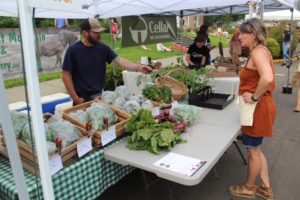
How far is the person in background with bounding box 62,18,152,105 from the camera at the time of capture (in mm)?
3078

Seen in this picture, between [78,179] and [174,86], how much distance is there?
1705 mm

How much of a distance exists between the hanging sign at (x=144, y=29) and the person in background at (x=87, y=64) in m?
1.77

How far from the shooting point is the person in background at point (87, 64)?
308 centimetres

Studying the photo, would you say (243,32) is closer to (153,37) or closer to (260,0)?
(260,0)

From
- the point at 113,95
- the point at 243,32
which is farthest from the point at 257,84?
the point at 113,95

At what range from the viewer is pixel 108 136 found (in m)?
2.05

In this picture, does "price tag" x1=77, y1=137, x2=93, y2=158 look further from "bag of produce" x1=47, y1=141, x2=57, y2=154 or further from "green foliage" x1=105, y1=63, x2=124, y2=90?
"green foliage" x1=105, y1=63, x2=124, y2=90

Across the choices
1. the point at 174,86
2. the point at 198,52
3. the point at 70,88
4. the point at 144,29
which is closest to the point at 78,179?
the point at 70,88

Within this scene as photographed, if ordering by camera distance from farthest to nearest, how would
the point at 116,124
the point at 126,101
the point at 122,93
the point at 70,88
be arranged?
the point at 70,88 → the point at 122,93 → the point at 126,101 → the point at 116,124

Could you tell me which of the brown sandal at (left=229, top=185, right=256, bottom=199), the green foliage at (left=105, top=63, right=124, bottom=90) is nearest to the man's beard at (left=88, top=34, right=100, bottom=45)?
the brown sandal at (left=229, top=185, right=256, bottom=199)

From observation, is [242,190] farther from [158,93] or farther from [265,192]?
[158,93]

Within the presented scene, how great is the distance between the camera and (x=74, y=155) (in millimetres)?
1875

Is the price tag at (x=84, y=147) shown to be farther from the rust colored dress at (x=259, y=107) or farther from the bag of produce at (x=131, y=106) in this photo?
the rust colored dress at (x=259, y=107)

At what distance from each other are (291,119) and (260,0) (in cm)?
274
